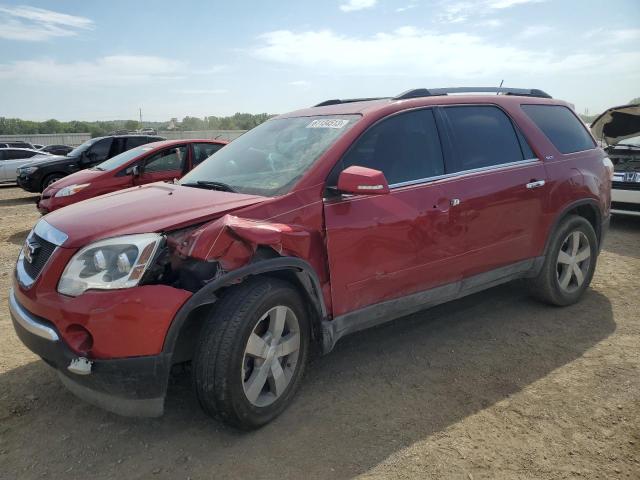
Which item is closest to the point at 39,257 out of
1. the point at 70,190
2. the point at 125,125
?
the point at 70,190

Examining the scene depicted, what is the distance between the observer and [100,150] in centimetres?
1179

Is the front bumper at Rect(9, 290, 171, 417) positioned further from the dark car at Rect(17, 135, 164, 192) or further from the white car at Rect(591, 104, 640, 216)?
the dark car at Rect(17, 135, 164, 192)

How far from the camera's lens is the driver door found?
3072 mm

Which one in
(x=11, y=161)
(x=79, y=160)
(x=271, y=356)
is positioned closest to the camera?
(x=271, y=356)

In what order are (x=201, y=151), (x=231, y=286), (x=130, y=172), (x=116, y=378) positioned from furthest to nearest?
1. (x=201, y=151)
2. (x=130, y=172)
3. (x=231, y=286)
4. (x=116, y=378)

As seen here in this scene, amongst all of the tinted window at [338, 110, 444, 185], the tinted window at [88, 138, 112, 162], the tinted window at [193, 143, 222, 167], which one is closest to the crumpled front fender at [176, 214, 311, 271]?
the tinted window at [338, 110, 444, 185]

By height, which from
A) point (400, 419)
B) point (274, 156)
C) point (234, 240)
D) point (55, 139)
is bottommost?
point (400, 419)

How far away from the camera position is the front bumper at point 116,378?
2438 millimetres

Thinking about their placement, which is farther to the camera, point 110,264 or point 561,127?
point 561,127

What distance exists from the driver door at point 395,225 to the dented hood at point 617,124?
5321 mm

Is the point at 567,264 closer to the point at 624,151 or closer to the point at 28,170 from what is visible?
the point at 624,151

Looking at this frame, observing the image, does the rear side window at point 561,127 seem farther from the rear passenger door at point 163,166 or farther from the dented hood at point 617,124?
the rear passenger door at point 163,166

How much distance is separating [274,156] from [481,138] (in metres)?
1.66

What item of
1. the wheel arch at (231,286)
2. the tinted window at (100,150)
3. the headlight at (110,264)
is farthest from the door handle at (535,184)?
the tinted window at (100,150)
